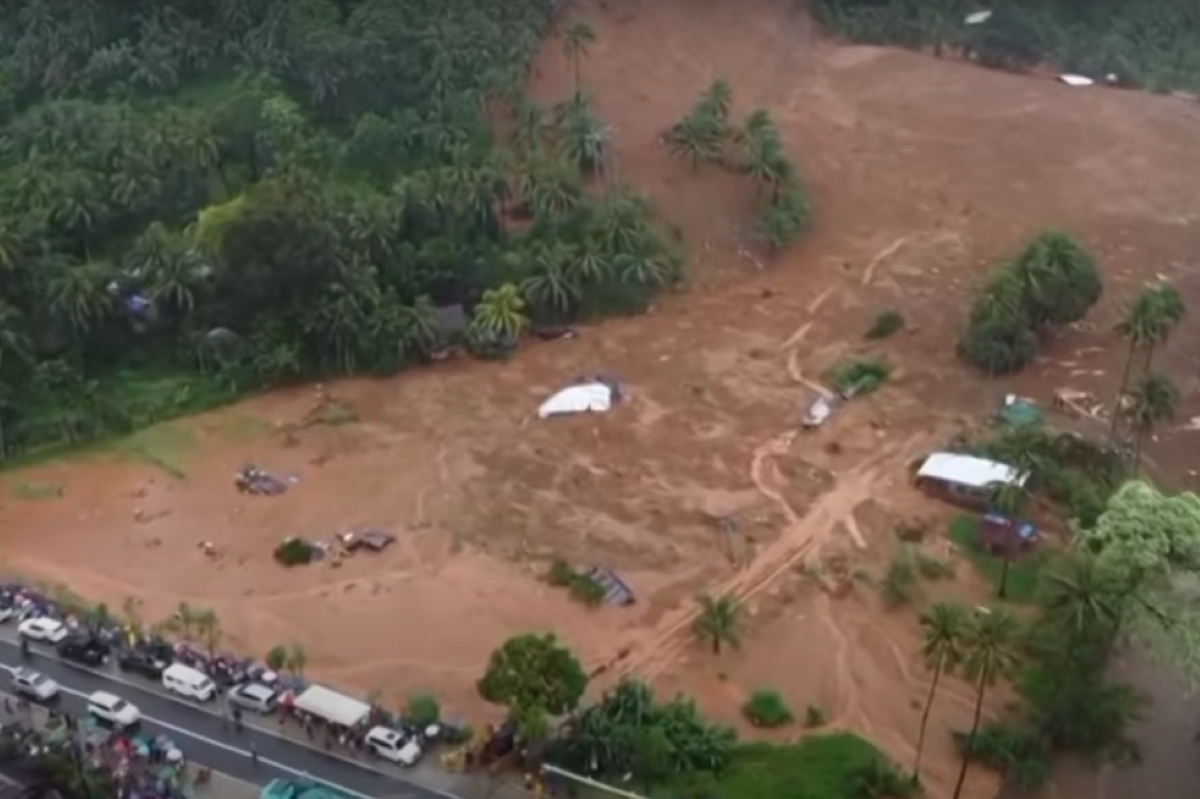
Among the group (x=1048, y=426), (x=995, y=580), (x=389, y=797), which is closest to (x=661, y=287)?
(x=1048, y=426)

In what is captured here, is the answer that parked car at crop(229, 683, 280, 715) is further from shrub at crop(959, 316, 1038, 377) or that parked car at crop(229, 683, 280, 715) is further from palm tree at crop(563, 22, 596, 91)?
palm tree at crop(563, 22, 596, 91)

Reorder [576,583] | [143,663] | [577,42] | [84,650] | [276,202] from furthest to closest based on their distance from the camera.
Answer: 1. [577,42]
2. [276,202]
3. [576,583]
4. [84,650]
5. [143,663]

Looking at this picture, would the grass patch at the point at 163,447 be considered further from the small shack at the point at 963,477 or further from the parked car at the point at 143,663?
the small shack at the point at 963,477

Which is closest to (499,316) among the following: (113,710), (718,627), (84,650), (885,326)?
(885,326)

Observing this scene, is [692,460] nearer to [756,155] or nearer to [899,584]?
[899,584]

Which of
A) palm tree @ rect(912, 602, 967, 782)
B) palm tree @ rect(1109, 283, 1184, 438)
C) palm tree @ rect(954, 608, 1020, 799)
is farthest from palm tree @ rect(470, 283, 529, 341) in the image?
palm tree @ rect(912, 602, 967, 782)

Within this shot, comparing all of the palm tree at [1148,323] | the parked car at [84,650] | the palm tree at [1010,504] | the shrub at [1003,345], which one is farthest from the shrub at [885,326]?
the parked car at [84,650]
